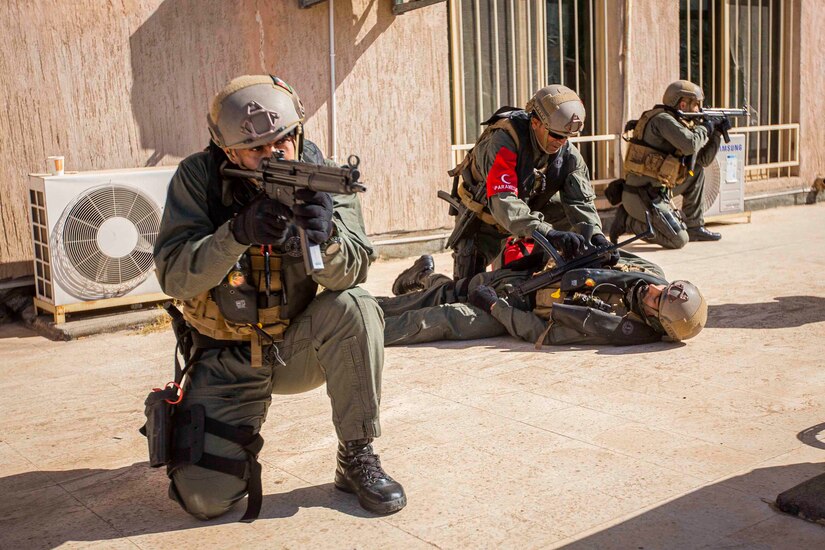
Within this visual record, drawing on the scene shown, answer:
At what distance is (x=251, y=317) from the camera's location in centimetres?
317

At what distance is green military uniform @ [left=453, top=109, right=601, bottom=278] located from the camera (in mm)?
5664

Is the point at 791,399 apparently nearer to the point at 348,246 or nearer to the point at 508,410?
the point at 508,410

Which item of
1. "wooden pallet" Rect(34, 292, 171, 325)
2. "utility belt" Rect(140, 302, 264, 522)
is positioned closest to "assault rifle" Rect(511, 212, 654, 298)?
"wooden pallet" Rect(34, 292, 171, 325)

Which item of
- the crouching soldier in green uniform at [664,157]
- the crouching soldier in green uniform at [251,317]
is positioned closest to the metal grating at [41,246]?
the crouching soldier in green uniform at [251,317]

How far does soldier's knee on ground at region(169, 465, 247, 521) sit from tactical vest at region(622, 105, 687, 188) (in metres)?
6.07

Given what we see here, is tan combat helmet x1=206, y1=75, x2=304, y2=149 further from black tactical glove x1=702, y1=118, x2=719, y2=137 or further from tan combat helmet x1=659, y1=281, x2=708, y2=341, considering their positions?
black tactical glove x1=702, y1=118, x2=719, y2=137

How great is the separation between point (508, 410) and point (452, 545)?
1339 mm

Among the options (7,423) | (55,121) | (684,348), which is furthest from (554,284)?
(55,121)

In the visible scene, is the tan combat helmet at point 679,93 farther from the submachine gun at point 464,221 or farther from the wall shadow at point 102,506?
the wall shadow at point 102,506

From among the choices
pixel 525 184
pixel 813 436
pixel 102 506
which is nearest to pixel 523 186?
pixel 525 184

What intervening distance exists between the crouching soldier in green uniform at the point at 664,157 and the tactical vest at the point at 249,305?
5.78 metres

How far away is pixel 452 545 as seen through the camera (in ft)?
9.57

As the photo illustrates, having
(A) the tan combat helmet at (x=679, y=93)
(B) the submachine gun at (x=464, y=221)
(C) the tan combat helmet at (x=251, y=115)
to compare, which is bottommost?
(B) the submachine gun at (x=464, y=221)

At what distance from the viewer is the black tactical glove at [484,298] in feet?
18.1
